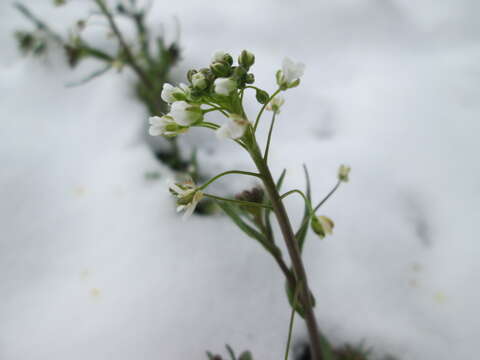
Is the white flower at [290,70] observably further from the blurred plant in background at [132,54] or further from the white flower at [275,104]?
the blurred plant in background at [132,54]

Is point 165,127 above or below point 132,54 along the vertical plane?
below

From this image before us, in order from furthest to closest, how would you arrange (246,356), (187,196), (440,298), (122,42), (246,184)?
(246,184) < (122,42) < (440,298) < (246,356) < (187,196)

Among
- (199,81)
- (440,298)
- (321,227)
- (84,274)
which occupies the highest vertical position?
(84,274)

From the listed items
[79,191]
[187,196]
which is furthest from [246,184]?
[187,196]

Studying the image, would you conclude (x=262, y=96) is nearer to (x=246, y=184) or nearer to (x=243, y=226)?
(x=243, y=226)

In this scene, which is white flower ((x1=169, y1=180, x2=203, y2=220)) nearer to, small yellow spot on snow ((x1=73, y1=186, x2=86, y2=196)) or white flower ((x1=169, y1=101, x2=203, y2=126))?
white flower ((x1=169, y1=101, x2=203, y2=126))

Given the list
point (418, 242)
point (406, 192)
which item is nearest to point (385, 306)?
point (418, 242)
